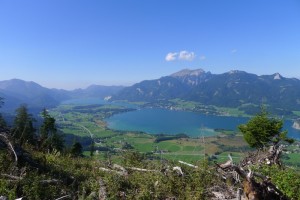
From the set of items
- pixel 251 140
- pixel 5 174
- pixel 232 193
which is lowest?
pixel 251 140

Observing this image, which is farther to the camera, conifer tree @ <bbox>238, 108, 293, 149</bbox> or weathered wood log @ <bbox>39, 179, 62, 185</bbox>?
Result: conifer tree @ <bbox>238, 108, 293, 149</bbox>

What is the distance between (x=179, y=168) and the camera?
1241 cm

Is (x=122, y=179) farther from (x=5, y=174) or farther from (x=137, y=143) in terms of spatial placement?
(x=137, y=143)

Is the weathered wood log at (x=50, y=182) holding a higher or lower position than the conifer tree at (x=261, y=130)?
higher

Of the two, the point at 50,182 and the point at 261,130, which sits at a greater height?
the point at 50,182

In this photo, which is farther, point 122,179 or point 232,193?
point 122,179

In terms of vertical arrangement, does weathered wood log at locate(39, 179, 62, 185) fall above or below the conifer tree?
above

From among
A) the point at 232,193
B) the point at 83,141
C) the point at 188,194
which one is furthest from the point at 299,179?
the point at 83,141

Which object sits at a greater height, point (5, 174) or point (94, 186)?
point (5, 174)

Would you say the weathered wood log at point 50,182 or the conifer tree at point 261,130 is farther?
the conifer tree at point 261,130

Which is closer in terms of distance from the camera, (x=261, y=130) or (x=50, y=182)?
(x=50, y=182)

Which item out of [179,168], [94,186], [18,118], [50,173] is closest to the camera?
[94,186]

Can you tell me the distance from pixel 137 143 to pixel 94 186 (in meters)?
158

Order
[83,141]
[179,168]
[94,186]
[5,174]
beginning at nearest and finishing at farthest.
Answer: [5,174] < [94,186] < [179,168] < [83,141]
